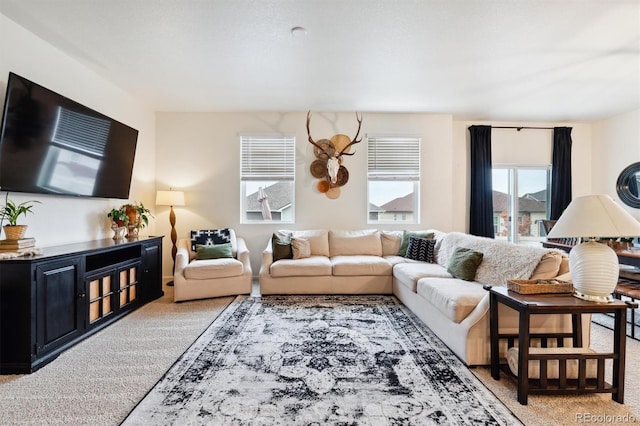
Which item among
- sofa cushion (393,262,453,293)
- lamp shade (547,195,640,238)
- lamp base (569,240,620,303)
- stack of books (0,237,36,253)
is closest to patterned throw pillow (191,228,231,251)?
stack of books (0,237,36,253)

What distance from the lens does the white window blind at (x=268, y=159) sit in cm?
516

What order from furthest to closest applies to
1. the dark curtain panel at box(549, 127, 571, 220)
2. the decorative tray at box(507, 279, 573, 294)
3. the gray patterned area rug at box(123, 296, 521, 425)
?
the dark curtain panel at box(549, 127, 571, 220) → the decorative tray at box(507, 279, 573, 294) → the gray patterned area rug at box(123, 296, 521, 425)

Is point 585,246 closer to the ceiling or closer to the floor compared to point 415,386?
closer to the ceiling

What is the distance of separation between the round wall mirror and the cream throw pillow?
522 cm

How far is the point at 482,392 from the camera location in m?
1.99

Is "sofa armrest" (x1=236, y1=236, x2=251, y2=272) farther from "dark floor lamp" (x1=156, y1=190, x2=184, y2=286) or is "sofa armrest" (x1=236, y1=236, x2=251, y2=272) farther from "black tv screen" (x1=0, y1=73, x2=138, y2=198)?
"black tv screen" (x1=0, y1=73, x2=138, y2=198)

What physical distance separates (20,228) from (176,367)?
165 centimetres

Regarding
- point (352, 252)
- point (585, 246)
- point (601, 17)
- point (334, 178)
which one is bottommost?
point (352, 252)

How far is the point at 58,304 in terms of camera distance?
2.48m

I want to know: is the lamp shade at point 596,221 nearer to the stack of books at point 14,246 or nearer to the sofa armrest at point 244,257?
the sofa armrest at point 244,257

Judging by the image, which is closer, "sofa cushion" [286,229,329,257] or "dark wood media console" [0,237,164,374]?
"dark wood media console" [0,237,164,374]

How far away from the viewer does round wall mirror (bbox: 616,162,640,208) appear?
4945 mm

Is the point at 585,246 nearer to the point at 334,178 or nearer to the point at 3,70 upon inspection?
the point at 334,178

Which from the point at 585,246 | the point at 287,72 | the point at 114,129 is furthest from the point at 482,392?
the point at 114,129
